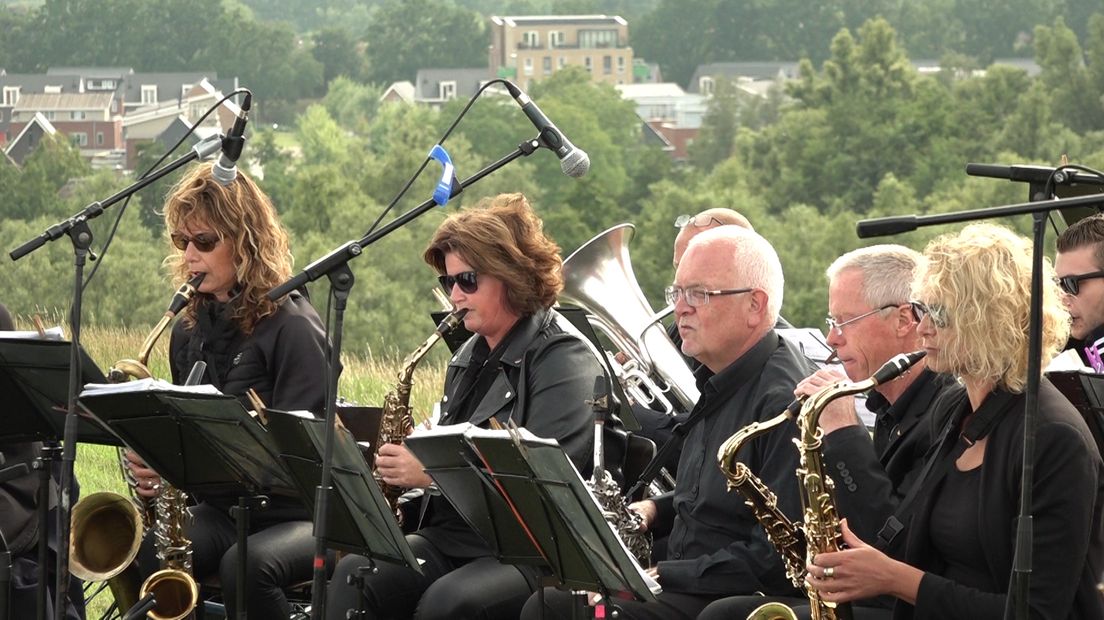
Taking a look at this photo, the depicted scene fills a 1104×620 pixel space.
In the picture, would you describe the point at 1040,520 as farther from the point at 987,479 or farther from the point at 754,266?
the point at 754,266

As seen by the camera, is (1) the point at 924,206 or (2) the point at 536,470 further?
(1) the point at 924,206

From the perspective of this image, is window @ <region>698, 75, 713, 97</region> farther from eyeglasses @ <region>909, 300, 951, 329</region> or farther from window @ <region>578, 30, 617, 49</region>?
eyeglasses @ <region>909, 300, 951, 329</region>

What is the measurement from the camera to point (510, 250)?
16.7ft

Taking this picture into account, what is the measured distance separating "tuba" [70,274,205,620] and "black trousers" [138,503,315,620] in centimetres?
7

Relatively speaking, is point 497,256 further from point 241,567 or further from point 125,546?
point 125,546

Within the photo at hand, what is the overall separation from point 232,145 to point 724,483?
5.75ft

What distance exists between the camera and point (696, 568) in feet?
14.1

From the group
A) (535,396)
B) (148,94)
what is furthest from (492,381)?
(148,94)

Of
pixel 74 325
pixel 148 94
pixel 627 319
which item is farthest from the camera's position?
pixel 148 94

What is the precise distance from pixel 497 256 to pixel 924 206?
5456 centimetres

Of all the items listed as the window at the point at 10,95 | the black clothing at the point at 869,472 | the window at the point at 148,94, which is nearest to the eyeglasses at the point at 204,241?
the black clothing at the point at 869,472

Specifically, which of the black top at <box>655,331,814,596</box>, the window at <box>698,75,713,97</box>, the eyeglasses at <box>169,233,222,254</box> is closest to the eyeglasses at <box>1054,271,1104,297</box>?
the black top at <box>655,331,814,596</box>

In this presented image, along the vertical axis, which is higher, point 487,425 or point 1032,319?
point 1032,319

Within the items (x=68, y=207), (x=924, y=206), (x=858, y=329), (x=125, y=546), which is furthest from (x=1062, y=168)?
(x=924, y=206)
